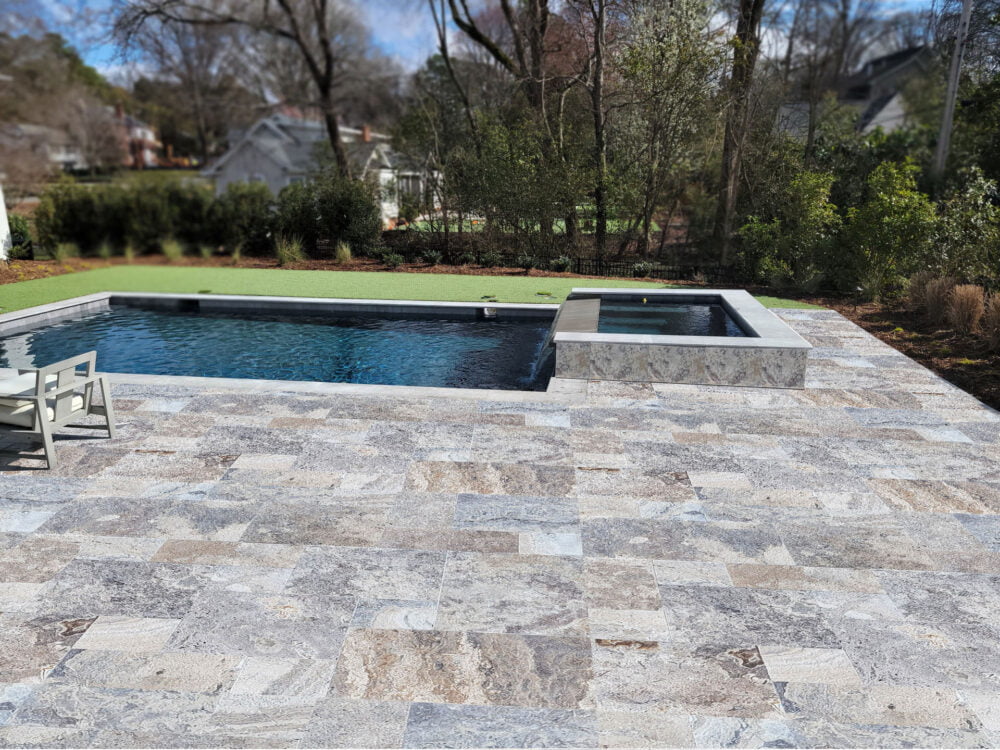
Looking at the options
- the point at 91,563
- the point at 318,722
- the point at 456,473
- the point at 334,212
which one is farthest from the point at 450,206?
the point at 318,722

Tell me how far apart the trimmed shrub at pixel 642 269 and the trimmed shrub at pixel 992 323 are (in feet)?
20.3

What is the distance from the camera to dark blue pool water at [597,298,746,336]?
802 cm

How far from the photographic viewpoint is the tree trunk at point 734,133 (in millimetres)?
13758

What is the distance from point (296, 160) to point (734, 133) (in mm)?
8485

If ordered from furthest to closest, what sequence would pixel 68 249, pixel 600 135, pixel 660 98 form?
pixel 600 135 → pixel 660 98 → pixel 68 249

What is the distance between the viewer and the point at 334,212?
45.3 ft

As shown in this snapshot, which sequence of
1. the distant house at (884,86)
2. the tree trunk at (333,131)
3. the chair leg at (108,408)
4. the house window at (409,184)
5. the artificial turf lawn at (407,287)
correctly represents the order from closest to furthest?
the chair leg at (108,408), the artificial turf lawn at (407,287), the house window at (409,184), the tree trunk at (333,131), the distant house at (884,86)

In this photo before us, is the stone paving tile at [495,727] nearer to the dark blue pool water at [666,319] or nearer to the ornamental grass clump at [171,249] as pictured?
the ornamental grass clump at [171,249]

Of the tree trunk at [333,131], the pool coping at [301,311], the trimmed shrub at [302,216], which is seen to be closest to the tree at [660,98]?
the pool coping at [301,311]

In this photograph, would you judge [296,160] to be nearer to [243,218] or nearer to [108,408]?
[108,408]

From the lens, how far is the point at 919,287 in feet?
33.3

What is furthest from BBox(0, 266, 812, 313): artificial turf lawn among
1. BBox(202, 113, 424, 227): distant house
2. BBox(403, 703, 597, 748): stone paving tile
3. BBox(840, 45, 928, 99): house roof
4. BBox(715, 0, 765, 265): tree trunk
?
BBox(840, 45, 928, 99): house roof

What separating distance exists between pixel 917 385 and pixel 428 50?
871 inches

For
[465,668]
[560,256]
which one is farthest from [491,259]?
[465,668]
